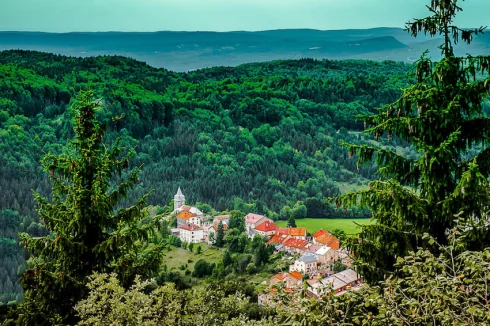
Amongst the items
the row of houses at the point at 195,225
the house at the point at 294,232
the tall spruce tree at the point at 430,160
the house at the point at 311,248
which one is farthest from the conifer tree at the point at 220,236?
the tall spruce tree at the point at 430,160

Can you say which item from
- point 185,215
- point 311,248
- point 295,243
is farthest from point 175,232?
point 311,248

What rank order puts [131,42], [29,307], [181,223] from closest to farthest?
[29,307], [181,223], [131,42]

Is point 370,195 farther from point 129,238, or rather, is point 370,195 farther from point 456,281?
point 129,238

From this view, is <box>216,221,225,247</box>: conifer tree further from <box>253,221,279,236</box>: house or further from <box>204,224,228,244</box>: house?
<box>253,221,279,236</box>: house

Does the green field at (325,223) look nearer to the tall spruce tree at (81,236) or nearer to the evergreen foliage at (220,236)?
the evergreen foliage at (220,236)

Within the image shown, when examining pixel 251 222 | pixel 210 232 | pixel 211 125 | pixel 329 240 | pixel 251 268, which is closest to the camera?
pixel 251 268

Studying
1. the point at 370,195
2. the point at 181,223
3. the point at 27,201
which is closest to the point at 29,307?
the point at 370,195

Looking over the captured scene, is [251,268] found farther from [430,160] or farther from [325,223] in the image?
[430,160]
